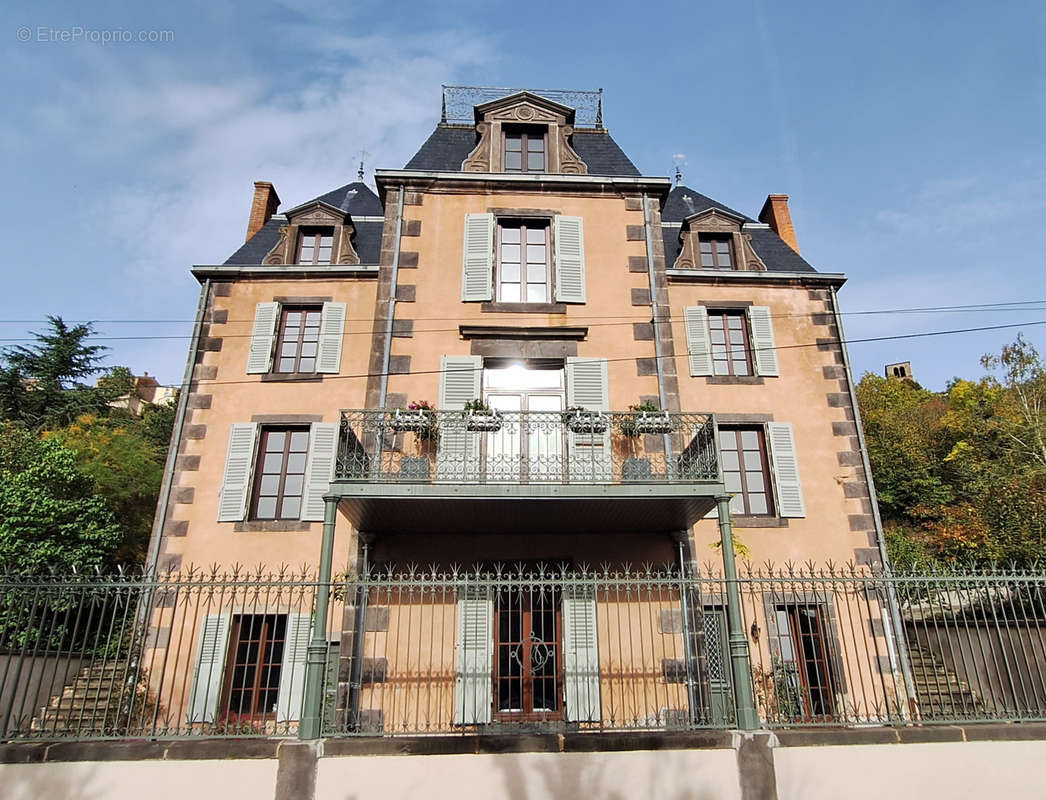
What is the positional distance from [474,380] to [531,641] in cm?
410

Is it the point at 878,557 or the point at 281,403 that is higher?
the point at 281,403

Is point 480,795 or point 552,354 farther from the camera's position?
point 552,354

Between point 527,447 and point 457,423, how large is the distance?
3.52 ft

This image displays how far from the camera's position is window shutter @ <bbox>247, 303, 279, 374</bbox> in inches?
461

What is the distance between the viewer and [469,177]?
11484 mm

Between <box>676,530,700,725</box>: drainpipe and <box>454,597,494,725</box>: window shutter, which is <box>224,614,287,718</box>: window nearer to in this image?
<box>454,597,494,725</box>: window shutter

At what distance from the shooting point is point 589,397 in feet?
33.4

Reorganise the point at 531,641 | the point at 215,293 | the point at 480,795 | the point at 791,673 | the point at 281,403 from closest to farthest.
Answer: the point at 480,795
the point at 531,641
the point at 791,673
the point at 281,403
the point at 215,293

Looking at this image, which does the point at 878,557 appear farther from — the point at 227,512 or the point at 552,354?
the point at 227,512

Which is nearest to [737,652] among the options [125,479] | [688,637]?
[688,637]

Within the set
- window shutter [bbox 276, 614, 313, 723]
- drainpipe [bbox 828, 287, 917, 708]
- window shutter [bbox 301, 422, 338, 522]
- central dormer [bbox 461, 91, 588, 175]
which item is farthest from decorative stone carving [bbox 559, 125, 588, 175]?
window shutter [bbox 276, 614, 313, 723]

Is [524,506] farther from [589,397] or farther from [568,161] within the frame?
[568,161]

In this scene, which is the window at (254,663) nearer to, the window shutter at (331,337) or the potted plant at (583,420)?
the window shutter at (331,337)

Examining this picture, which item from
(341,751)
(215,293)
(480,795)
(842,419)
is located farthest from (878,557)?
(215,293)
